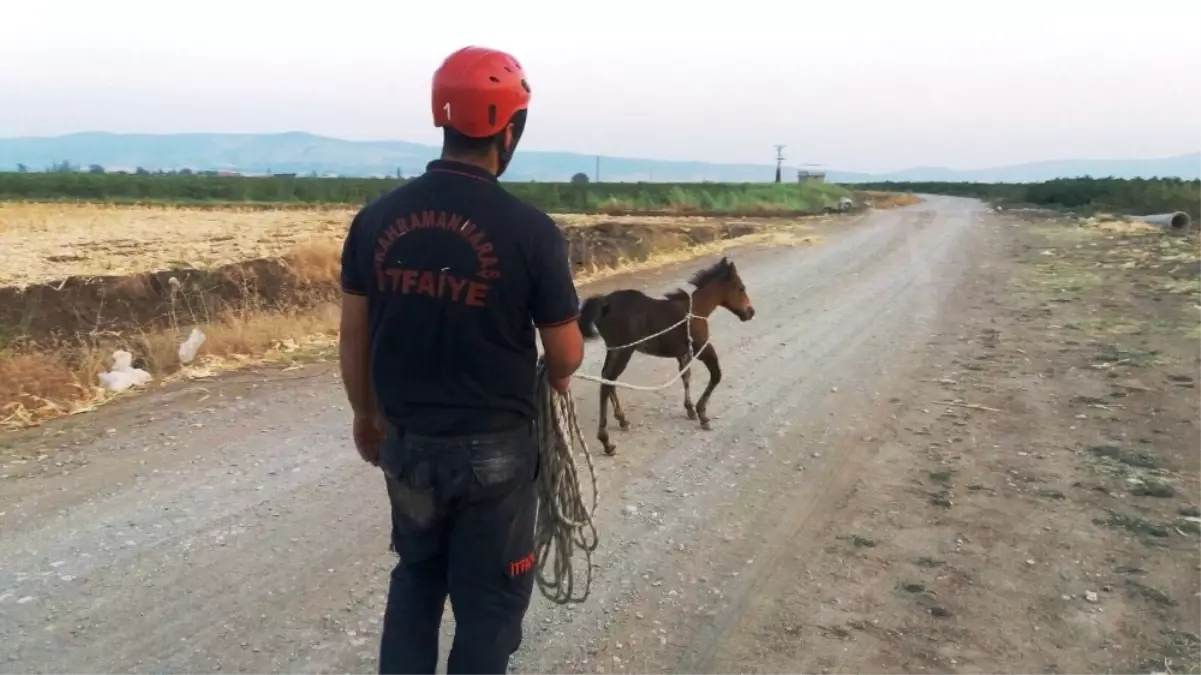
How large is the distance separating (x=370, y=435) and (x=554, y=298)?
882 mm

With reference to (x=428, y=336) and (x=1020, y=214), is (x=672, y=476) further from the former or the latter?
(x=1020, y=214)

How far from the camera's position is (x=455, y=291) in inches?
98.7

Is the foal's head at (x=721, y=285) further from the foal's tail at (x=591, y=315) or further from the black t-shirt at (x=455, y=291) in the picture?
the black t-shirt at (x=455, y=291)

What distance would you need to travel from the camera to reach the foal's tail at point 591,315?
644 centimetres

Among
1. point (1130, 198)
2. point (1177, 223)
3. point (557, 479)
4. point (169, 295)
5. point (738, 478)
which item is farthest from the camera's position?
point (1130, 198)

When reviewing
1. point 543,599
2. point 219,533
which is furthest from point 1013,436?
point 219,533

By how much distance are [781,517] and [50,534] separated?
4.01 meters

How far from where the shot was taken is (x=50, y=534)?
487 centimetres

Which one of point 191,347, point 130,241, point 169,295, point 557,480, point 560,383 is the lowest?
point 169,295

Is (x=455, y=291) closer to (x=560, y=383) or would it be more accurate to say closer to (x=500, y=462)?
(x=500, y=462)

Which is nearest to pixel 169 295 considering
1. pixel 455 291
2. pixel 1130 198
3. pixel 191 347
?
pixel 191 347

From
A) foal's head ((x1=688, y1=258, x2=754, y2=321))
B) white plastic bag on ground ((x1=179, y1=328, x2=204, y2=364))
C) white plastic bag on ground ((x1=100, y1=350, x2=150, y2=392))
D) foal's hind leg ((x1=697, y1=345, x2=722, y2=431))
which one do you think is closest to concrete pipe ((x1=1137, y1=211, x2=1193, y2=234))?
foal's head ((x1=688, y1=258, x2=754, y2=321))

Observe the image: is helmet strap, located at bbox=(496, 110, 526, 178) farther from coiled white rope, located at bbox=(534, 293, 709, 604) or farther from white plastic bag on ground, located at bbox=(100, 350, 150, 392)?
white plastic bag on ground, located at bbox=(100, 350, 150, 392)

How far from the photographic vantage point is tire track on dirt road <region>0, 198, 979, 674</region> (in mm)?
3949
